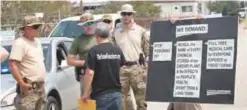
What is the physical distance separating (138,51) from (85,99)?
68.5 inches

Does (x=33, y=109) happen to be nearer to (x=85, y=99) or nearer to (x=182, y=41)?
(x=85, y=99)

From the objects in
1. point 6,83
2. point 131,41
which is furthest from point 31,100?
point 131,41

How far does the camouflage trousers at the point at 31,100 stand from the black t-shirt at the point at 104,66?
91 centimetres

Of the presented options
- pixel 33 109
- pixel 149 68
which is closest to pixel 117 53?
pixel 149 68

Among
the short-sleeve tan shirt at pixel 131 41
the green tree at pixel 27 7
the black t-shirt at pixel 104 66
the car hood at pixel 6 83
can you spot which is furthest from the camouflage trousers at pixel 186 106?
the green tree at pixel 27 7

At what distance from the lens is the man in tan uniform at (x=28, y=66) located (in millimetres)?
6207

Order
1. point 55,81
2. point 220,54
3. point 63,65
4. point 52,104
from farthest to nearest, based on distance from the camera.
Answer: point 63,65
point 55,81
point 52,104
point 220,54

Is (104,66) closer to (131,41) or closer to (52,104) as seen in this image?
(131,41)

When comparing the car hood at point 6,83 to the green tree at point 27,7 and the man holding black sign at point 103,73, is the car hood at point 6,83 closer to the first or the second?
the man holding black sign at point 103,73

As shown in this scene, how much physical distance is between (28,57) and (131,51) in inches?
59.3

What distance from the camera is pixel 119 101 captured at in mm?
5852

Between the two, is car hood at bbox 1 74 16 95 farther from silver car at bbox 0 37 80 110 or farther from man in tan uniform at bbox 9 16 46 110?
man in tan uniform at bbox 9 16 46 110

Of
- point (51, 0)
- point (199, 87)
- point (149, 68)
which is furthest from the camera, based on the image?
point (51, 0)

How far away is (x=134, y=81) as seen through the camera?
720 centimetres
